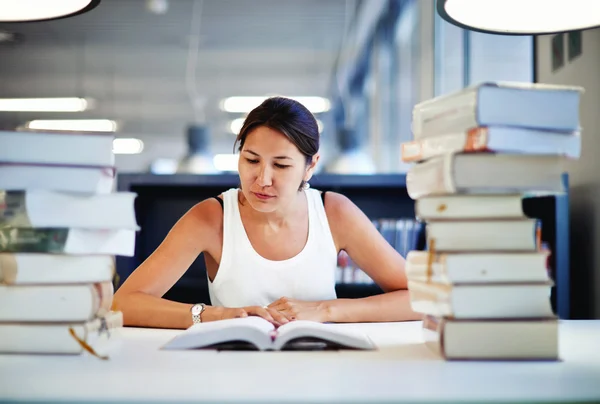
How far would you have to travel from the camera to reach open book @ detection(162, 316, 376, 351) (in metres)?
1.19

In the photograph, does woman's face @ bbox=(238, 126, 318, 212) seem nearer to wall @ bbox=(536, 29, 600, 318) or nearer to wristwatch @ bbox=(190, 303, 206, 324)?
wristwatch @ bbox=(190, 303, 206, 324)

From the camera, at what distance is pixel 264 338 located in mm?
1205

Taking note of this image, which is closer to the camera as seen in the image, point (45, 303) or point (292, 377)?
point (292, 377)

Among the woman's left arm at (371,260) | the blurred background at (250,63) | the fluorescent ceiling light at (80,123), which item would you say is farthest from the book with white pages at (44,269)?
the fluorescent ceiling light at (80,123)

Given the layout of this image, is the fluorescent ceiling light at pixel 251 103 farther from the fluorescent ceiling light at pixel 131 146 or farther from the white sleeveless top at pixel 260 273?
the white sleeveless top at pixel 260 273

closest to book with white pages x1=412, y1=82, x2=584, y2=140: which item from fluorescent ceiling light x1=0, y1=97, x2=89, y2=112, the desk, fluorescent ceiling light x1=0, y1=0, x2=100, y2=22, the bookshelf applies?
the desk

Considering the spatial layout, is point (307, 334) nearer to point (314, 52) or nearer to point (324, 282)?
point (324, 282)

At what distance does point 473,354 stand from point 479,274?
0.44 ft

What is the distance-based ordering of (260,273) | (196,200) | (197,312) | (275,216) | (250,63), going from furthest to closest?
(250,63) < (196,200) < (275,216) < (260,273) < (197,312)

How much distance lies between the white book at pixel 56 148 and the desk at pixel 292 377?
1.09ft

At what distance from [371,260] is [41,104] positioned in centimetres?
912

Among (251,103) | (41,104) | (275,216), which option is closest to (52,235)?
(275,216)

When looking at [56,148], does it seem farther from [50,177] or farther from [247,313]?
[247,313]

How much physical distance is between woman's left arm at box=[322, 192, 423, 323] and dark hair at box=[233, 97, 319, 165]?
215 millimetres
